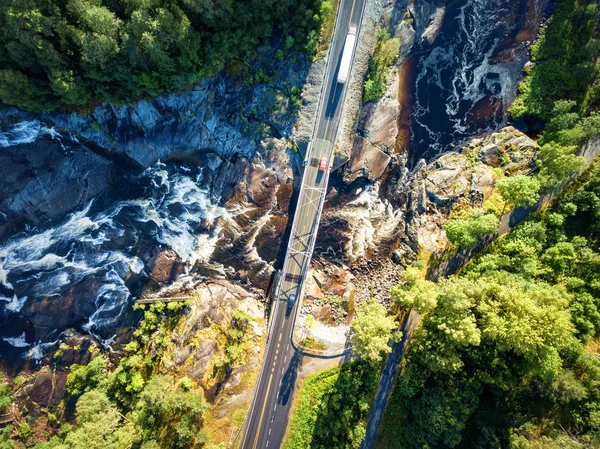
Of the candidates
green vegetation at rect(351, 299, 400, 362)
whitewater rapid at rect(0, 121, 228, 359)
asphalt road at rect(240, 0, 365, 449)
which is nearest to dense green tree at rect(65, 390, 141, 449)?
whitewater rapid at rect(0, 121, 228, 359)

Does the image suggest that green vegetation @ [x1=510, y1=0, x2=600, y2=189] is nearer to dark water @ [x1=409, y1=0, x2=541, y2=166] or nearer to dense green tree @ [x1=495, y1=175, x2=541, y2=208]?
dense green tree @ [x1=495, y1=175, x2=541, y2=208]

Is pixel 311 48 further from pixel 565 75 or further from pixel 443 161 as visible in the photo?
pixel 565 75

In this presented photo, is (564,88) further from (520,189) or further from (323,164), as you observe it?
(323,164)

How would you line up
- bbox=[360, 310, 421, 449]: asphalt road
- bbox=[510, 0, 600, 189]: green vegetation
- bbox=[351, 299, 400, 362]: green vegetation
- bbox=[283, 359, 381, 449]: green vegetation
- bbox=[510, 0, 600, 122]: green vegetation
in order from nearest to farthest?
bbox=[351, 299, 400, 362]: green vegetation < bbox=[283, 359, 381, 449]: green vegetation < bbox=[360, 310, 421, 449]: asphalt road < bbox=[510, 0, 600, 189]: green vegetation < bbox=[510, 0, 600, 122]: green vegetation

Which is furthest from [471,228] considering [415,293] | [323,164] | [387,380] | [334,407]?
[334,407]

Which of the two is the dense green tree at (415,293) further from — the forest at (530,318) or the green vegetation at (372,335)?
the green vegetation at (372,335)

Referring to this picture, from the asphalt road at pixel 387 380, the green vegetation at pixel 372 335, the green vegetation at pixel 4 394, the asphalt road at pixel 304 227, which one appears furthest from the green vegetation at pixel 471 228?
the green vegetation at pixel 4 394
